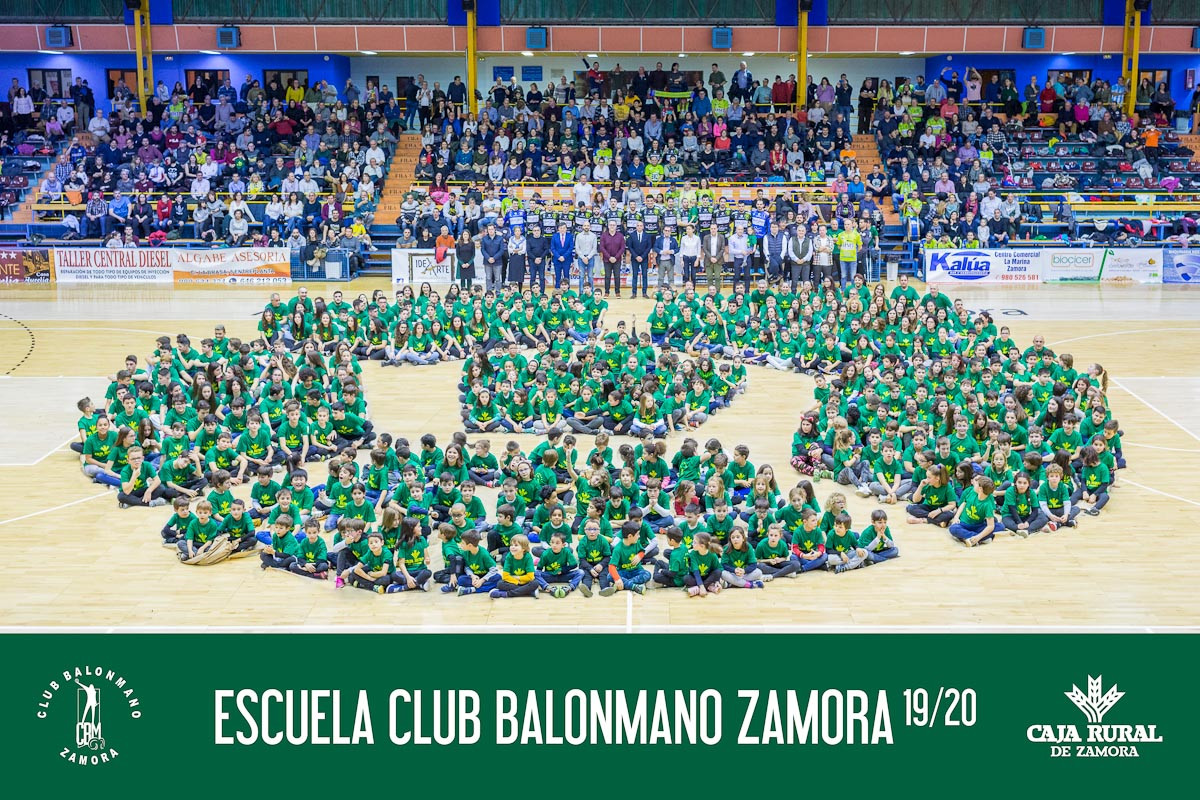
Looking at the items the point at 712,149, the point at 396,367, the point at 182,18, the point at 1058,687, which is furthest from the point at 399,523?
the point at 182,18

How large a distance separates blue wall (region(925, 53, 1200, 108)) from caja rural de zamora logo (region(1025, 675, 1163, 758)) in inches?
1760

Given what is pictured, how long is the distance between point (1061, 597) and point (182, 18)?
3988cm

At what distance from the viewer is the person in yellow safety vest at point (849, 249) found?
105 ft

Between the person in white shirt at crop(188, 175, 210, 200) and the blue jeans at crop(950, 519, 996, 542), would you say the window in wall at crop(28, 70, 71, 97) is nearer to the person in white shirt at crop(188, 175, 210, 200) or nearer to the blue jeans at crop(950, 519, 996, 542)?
the person in white shirt at crop(188, 175, 210, 200)

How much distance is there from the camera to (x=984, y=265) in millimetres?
36406

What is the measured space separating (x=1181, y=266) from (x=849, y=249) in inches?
438

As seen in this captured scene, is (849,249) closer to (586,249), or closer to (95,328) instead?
(586,249)

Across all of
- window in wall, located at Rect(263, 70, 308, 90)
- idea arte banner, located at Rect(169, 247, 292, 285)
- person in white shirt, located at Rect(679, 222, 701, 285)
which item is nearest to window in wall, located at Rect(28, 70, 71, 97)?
window in wall, located at Rect(263, 70, 308, 90)

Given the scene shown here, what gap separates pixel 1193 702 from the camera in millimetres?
6508

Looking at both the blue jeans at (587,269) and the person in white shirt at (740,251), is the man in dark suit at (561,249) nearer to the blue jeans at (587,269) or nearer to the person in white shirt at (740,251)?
the blue jeans at (587,269)

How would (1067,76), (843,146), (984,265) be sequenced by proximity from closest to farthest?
(984,265)
(843,146)
(1067,76)

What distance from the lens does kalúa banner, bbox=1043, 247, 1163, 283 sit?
36.6 m

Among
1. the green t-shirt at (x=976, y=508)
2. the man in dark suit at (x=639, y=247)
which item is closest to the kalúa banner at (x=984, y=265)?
the man in dark suit at (x=639, y=247)

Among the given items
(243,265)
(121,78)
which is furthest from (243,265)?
(121,78)
